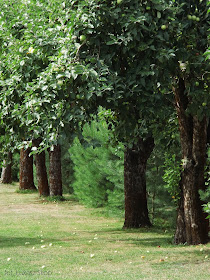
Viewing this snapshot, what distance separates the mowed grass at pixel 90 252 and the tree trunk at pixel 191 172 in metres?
0.34

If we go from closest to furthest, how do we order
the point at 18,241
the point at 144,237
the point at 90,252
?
the point at 90,252 < the point at 18,241 < the point at 144,237

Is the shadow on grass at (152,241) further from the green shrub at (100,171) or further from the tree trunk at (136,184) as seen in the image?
the green shrub at (100,171)

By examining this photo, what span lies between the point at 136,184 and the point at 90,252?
3.77m

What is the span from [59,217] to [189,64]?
383 inches

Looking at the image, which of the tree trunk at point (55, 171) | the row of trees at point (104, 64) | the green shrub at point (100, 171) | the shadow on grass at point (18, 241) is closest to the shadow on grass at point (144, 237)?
the shadow on grass at point (18, 241)

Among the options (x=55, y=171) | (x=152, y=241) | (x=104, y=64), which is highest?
(x=104, y=64)

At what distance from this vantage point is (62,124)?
6.44 meters

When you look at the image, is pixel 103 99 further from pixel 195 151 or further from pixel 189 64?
pixel 195 151

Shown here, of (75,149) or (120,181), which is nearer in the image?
(120,181)

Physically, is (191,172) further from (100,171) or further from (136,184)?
(100,171)

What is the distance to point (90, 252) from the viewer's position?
9.42m

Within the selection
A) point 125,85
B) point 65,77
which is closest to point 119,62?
point 125,85

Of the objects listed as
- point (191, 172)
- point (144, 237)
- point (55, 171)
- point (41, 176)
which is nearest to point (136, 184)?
point (144, 237)

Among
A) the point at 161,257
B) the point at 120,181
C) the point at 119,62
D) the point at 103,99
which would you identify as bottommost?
the point at 161,257
